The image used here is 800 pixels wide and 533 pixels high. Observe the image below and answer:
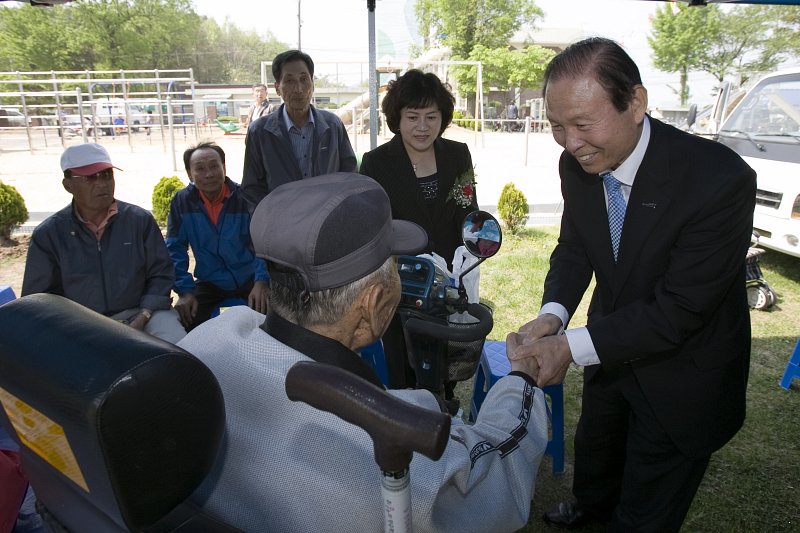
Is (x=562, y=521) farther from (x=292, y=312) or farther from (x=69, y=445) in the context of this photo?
(x=69, y=445)

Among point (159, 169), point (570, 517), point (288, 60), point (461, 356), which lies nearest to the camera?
point (461, 356)

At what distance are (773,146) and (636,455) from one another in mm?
6635

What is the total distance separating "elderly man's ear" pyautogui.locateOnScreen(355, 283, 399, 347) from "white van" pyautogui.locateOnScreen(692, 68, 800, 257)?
22.0 feet

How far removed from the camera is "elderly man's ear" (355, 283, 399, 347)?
1.26 meters

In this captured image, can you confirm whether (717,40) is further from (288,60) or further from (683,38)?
(288,60)

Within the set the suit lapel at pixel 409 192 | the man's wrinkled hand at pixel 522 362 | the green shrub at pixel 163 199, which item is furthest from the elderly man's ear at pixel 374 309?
the green shrub at pixel 163 199

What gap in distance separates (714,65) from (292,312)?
155 ft

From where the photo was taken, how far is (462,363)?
80.0 inches

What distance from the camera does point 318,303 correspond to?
1224 mm

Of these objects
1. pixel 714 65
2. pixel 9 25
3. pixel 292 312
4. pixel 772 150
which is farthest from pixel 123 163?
pixel 714 65

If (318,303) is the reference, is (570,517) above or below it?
below

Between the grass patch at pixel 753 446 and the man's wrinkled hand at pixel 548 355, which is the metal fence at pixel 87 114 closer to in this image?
the grass patch at pixel 753 446

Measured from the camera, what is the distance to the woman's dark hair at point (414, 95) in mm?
3463

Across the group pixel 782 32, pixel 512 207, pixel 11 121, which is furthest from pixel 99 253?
pixel 782 32
